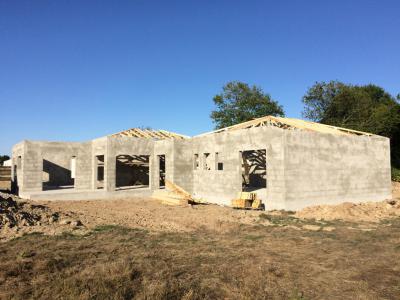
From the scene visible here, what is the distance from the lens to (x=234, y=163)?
17891mm

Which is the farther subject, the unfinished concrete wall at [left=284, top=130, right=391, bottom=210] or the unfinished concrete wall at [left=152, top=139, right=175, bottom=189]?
the unfinished concrete wall at [left=152, top=139, right=175, bottom=189]

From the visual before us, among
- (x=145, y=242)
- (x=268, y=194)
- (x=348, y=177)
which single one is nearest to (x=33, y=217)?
(x=145, y=242)

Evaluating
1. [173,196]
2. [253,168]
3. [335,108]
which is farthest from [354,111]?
[173,196]

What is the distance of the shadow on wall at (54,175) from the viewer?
2480cm

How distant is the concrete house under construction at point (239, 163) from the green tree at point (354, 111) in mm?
17543

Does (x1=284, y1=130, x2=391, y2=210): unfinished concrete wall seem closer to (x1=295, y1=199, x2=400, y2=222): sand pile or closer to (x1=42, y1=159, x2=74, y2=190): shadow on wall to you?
(x1=295, y1=199, x2=400, y2=222): sand pile

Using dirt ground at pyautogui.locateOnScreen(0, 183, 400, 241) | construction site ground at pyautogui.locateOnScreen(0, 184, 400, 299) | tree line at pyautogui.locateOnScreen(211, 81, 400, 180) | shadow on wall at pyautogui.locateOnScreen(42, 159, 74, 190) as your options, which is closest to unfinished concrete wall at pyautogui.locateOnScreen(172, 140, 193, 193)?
dirt ground at pyautogui.locateOnScreen(0, 183, 400, 241)

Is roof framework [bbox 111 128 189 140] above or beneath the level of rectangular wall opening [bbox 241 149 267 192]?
above

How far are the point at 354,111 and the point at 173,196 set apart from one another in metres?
28.9

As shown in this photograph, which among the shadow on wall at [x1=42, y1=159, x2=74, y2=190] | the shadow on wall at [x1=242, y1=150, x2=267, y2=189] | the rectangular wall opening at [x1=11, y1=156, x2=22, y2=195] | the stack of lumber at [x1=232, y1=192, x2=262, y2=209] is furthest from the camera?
the shadow on wall at [x1=42, y1=159, x2=74, y2=190]

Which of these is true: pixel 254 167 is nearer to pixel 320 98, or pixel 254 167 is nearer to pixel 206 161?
pixel 206 161

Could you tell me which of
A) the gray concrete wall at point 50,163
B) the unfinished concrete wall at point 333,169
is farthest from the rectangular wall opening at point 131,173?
the unfinished concrete wall at point 333,169

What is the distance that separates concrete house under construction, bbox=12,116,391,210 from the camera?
15562 mm

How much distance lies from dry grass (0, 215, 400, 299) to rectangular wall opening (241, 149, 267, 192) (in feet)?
33.6
